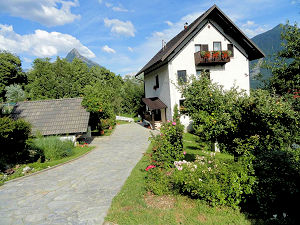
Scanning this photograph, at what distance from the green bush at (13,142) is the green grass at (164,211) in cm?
694

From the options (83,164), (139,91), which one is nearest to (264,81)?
(83,164)

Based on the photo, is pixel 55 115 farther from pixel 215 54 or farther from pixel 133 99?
pixel 133 99

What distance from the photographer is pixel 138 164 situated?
31.2 feet

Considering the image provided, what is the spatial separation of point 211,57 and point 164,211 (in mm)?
15641

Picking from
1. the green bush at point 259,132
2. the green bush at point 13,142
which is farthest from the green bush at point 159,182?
the green bush at point 13,142

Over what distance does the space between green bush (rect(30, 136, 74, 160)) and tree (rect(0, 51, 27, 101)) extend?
37.6m

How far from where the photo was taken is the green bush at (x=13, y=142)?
9469 mm

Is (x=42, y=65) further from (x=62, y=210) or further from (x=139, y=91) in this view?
(x=62, y=210)

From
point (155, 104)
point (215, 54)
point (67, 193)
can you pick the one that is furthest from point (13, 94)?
point (67, 193)

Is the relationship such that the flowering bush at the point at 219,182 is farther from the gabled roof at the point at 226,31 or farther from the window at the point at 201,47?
the window at the point at 201,47

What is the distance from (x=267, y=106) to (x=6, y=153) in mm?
11975

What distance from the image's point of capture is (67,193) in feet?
21.9

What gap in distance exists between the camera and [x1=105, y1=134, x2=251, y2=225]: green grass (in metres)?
4.67

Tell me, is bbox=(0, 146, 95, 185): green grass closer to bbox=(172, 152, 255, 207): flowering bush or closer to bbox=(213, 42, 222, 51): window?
bbox=(172, 152, 255, 207): flowering bush
